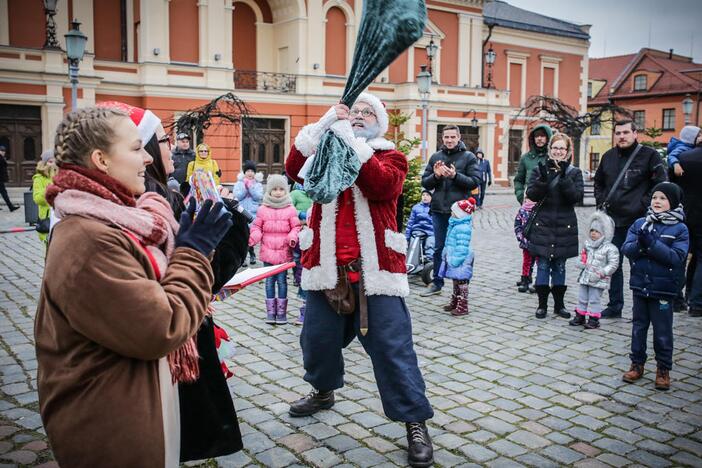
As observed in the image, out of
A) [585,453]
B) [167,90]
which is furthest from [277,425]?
[167,90]

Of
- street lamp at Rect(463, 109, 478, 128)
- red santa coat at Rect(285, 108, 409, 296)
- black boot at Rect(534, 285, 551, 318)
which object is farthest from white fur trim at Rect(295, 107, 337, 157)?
street lamp at Rect(463, 109, 478, 128)

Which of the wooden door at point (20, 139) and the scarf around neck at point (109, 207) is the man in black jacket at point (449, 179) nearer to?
the scarf around neck at point (109, 207)

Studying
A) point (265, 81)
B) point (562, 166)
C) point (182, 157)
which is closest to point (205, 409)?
point (562, 166)

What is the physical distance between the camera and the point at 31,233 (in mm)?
13219

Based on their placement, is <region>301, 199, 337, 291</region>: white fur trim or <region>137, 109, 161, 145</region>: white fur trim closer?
<region>137, 109, 161, 145</region>: white fur trim

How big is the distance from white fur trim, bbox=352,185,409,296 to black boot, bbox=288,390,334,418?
3.27ft

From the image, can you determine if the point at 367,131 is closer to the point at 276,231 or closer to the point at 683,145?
the point at 276,231

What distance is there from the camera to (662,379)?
477 cm

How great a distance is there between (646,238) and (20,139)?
22.5 metres

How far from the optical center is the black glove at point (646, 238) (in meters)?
4.93

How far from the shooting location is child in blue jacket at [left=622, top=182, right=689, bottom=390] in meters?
4.81

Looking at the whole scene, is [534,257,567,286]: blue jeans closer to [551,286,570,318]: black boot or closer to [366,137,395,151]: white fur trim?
[551,286,570,318]: black boot

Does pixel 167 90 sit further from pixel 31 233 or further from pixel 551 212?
pixel 551 212

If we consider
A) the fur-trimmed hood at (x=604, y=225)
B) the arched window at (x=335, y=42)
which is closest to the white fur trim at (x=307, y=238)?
the fur-trimmed hood at (x=604, y=225)
